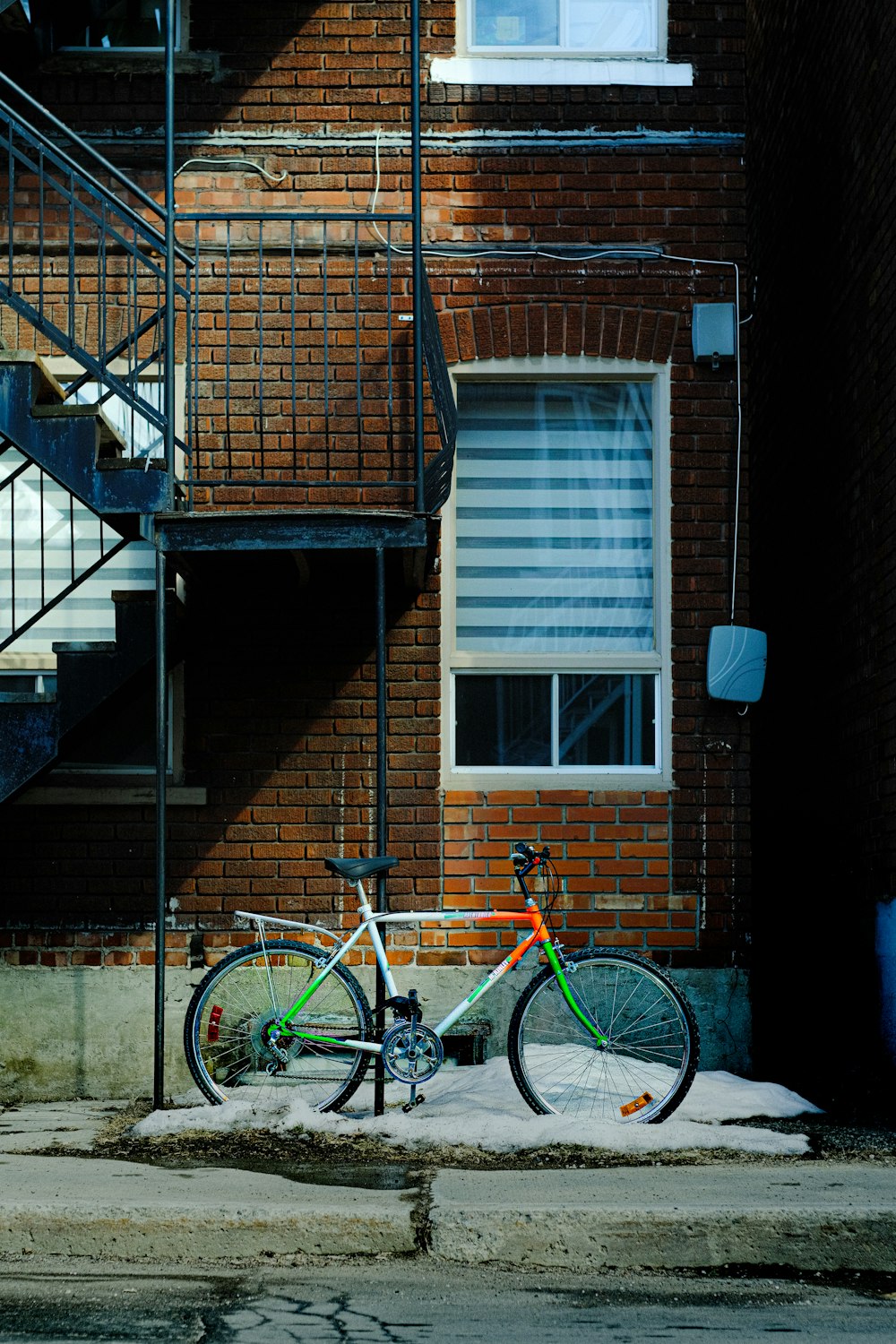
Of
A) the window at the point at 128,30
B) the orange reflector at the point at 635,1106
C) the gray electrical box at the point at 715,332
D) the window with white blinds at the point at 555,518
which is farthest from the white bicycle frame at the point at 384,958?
the window at the point at 128,30

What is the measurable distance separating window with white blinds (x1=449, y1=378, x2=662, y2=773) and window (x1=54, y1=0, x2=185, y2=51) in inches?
96.1

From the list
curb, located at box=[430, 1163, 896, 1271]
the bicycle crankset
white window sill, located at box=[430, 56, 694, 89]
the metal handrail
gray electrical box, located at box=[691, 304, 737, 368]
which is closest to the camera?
curb, located at box=[430, 1163, 896, 1271]

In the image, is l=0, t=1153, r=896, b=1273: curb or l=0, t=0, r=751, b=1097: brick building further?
l=0, t=0, r=751, b=1097: brick building

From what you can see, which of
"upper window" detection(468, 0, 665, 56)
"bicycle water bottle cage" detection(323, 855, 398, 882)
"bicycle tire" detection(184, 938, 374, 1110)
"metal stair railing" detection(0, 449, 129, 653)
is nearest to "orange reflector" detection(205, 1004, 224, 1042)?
"bicycle tire" detection(184, 938, 374, 1110)

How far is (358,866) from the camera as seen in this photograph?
6.13m

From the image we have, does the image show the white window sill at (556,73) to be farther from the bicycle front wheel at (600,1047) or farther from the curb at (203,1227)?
the curb at (203,1227)

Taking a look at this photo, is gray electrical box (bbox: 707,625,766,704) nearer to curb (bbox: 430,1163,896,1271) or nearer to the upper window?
the upper window

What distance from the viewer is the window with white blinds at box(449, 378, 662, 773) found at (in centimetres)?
761

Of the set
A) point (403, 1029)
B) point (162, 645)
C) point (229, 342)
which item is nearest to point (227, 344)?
point (229, 342)

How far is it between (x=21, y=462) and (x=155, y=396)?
785 millimetres

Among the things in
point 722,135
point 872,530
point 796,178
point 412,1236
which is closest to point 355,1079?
point 412,1236

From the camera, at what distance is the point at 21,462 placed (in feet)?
25.7

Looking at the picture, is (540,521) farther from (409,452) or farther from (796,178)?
(796,178)

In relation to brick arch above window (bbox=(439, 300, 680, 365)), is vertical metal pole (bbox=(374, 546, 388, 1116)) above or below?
below
